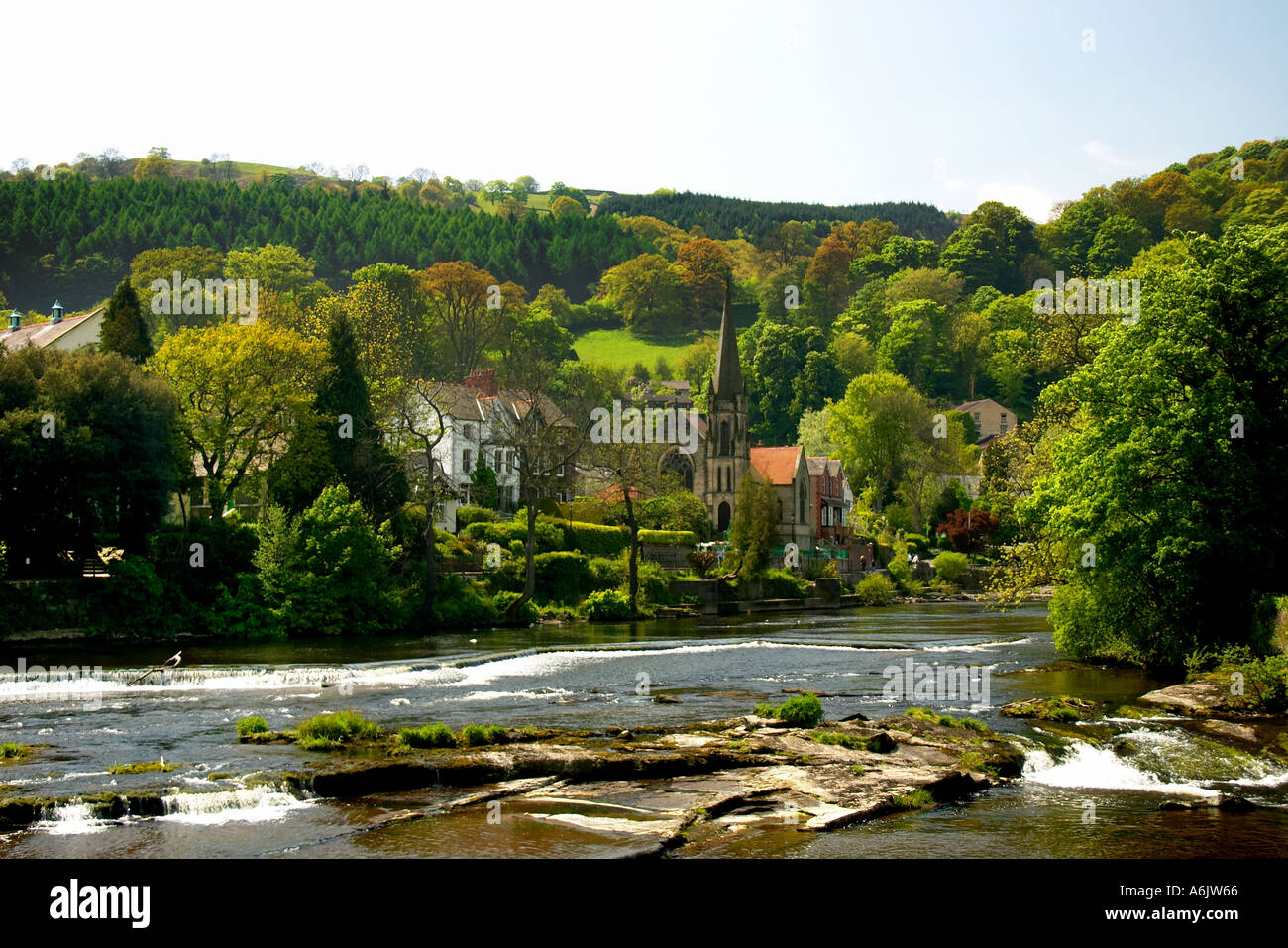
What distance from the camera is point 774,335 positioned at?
14300 cm

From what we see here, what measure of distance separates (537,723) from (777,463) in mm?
74199

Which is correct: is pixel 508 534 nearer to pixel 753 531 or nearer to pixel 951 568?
pixel 753 531

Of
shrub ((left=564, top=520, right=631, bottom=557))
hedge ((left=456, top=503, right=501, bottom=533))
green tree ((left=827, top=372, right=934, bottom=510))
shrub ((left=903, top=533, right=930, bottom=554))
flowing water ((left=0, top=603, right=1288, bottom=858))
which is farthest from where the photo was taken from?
green tree ((left=827, top=372, right=934, bottom=510))

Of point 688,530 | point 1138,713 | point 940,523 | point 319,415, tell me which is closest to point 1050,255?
point 940,523

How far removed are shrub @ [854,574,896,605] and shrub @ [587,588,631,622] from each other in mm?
22603

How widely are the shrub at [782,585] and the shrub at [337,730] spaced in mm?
49586

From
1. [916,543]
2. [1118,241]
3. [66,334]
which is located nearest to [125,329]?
[66,334]

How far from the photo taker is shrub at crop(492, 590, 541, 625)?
53.8m

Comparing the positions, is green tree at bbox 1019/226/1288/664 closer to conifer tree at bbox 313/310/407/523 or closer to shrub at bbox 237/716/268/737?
shrub at bbox 237/716/268/737

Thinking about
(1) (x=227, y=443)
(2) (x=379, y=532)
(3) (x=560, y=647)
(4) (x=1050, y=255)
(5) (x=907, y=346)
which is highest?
(4) (x=1050, y=255)

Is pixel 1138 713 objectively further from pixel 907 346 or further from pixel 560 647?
pixel 907 346

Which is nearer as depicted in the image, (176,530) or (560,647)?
(560,647)

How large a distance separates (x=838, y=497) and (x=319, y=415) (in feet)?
199

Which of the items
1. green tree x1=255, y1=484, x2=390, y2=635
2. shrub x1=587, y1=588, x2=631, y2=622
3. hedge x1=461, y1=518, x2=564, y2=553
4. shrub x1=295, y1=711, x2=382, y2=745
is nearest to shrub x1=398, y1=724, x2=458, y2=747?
shrub x1=295, y1=711, x2=382, y2=745
